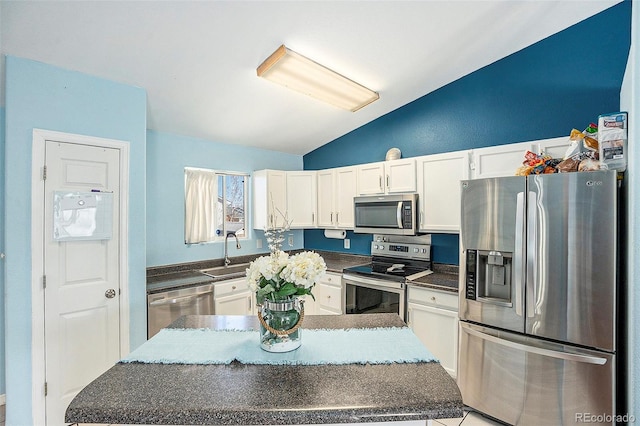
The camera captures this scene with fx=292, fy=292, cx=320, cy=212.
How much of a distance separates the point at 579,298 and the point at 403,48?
86.5 inches

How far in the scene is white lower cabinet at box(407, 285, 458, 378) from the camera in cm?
255

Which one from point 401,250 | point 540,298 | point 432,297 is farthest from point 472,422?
point 401,250

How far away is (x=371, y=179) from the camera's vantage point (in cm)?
346

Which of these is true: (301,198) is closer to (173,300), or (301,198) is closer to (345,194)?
(345,194)

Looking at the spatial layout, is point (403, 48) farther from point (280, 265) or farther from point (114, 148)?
point (114, 148)

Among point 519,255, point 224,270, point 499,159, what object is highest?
point 499,159

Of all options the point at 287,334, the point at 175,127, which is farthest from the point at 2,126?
the point at 287,334

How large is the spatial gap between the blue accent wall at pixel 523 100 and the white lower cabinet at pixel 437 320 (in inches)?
25.8

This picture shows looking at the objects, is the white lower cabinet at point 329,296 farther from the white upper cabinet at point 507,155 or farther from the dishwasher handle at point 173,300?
the white upper cabinet at point 507,155

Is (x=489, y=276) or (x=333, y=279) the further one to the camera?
(x=333, y=279)

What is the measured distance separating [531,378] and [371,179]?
228 centimetres

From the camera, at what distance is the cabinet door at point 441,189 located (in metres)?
2.80

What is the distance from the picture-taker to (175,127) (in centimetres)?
318

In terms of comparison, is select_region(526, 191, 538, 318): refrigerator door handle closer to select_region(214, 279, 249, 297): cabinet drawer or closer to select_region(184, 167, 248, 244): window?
select_region(214, 279, 249, 297): cabinet drawer
